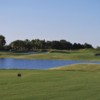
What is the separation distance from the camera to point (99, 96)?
16.6 metres

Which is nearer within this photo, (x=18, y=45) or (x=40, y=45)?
(x=18, y=45)

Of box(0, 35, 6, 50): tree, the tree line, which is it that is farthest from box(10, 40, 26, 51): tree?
box(0, 35, 6, 50): tree

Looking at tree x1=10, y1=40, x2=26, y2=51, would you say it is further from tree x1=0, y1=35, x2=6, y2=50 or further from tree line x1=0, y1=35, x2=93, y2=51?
tree x1=0, y1=35, x2=6, y2=50

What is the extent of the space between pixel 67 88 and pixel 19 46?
554 ft

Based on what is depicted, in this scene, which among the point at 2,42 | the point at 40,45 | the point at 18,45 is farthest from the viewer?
the point at 40,45

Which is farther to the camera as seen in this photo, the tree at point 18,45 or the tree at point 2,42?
the tree at point 18,45

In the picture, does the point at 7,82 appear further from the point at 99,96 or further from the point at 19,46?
the point at 19,46

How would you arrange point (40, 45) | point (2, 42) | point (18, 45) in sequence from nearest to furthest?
point (2, 42), point (18, 45), point (40, 45)

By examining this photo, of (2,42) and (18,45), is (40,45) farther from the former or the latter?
(2,42)

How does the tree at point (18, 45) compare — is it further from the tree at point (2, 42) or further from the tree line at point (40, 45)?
the tree at point (2, 42)

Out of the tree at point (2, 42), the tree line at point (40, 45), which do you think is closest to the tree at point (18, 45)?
the tree line at point (40, 45)

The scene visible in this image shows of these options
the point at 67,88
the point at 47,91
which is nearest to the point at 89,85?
the point at 67,88

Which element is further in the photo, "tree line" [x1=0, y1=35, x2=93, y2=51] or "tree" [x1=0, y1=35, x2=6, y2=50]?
"tree line" [x1=0, y1=35, x2=93, y2=51]

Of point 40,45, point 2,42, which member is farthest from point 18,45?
point 2,42
